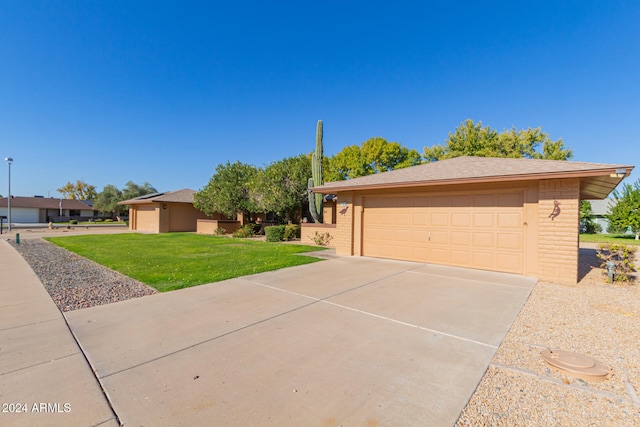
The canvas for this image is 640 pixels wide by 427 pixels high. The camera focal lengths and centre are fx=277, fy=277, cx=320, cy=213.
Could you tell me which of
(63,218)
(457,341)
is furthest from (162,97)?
(63,218)

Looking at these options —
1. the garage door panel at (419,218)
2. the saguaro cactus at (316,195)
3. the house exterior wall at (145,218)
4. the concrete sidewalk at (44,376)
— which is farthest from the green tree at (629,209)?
the house exterior wall at (145,218)

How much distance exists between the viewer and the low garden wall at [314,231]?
15062 mm

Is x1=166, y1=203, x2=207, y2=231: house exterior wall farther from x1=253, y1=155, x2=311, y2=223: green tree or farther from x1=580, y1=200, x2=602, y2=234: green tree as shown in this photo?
x1=580, y1=200, x2=602, y2=234: green tree

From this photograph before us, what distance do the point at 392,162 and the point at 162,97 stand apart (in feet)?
81.1

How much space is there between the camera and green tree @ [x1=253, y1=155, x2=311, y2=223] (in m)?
17.8

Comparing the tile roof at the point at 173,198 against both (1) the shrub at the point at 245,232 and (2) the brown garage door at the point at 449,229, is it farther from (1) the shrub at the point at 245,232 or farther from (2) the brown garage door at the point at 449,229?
(2) the brown garage door at the point at 449,229

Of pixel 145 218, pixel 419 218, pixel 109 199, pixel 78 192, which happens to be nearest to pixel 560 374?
pixel 419 218

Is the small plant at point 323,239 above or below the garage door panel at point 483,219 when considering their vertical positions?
below

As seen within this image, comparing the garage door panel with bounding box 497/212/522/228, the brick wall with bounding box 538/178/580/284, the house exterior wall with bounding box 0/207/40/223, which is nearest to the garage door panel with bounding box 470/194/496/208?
the garage door panel with bounding box 497/212/522/228

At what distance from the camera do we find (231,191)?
20.3 meters

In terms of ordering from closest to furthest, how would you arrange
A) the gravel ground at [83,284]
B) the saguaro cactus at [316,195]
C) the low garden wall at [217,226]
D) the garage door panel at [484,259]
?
1. the gravel ground at [83,284]
2. the garage door panel at [484,259]
3. the saguaro cactus at [316,195]
4. the low garden wall at [217,226]

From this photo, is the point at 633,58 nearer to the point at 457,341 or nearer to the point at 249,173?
the point at 457,341

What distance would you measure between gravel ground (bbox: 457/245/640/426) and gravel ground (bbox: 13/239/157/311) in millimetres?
6347

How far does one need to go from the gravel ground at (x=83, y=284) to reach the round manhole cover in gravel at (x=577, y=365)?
273 inches
